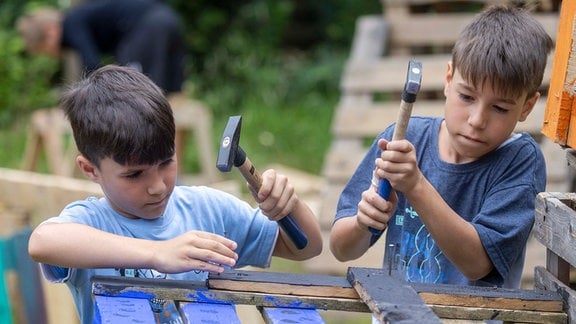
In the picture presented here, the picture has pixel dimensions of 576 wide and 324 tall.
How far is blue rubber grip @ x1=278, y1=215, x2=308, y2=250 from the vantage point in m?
2.68

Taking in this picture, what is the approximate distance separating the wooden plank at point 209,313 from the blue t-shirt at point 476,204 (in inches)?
18.3

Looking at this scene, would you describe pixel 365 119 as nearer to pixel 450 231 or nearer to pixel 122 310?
pixel 450 231

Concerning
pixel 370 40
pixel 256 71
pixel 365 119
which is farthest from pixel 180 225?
pixel 256 71

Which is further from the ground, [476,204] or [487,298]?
[476,204]

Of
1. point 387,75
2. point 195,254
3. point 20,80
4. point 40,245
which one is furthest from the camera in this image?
point 20,80

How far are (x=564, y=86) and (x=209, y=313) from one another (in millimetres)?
1015

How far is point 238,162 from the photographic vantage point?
8.27ft

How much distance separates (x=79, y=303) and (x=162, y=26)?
6.46m

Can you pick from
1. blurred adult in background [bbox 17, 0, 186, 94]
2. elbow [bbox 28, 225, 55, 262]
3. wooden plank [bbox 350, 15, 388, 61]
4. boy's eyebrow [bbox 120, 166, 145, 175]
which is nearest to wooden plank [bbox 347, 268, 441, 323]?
boy's eyebrow [bbox 120, 166, 145, 175]

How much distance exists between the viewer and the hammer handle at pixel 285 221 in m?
2.54

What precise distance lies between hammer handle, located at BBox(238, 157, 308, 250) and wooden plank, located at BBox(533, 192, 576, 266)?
616 millimetres

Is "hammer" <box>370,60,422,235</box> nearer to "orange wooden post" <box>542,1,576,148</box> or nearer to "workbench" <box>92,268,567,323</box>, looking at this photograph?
"workbench" <box>92,268,567,323</box>

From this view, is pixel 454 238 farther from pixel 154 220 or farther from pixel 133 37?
pixel 133 37

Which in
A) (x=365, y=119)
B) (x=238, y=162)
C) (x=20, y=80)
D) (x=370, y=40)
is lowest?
(x=20, y=80)
